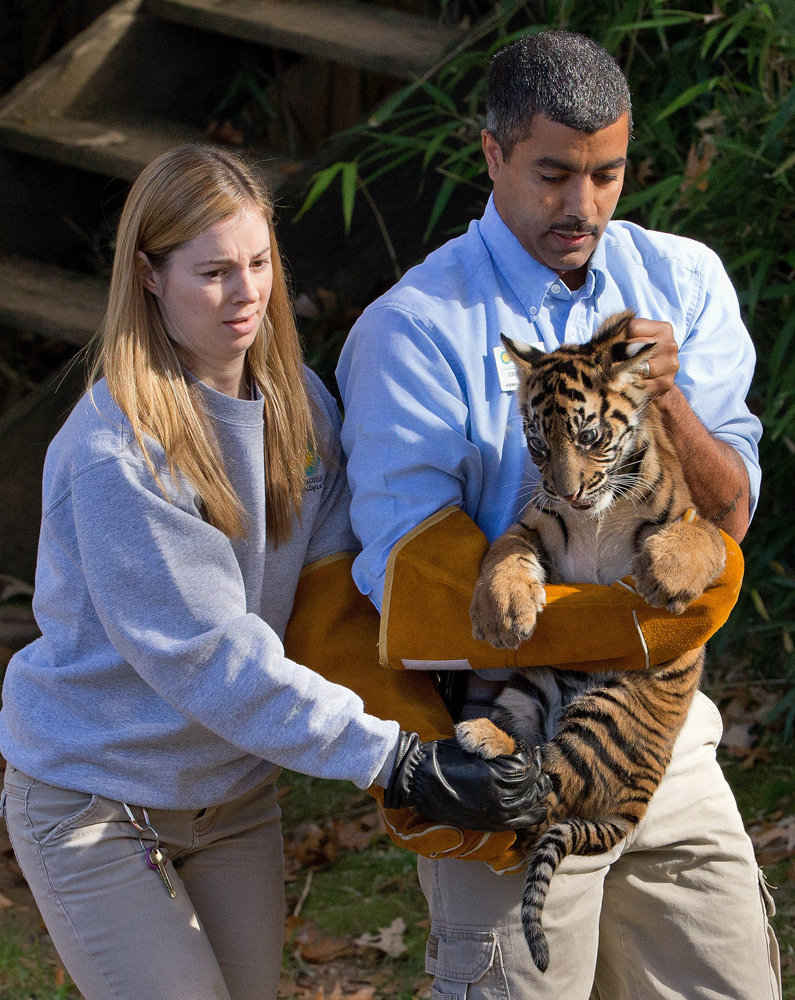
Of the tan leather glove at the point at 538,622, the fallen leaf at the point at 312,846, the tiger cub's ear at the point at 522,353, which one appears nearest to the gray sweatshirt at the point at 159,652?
the tan leather glove at the point at 538,622

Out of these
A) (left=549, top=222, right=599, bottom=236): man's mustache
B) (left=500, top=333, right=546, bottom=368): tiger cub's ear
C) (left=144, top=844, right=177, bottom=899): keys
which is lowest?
(left=144, top=844, right=177, bottom=899): keys

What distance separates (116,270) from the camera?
2.75 m

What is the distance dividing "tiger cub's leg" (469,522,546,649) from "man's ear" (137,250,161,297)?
101 cm

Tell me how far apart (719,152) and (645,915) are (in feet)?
9.65

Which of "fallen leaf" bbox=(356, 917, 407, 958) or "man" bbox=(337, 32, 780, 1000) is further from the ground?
"man" bbox=(337, 32, 780, 1000)

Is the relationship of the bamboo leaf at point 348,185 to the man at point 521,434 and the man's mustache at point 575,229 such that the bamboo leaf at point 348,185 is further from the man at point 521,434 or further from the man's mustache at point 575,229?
the man's mustache at point 575,229

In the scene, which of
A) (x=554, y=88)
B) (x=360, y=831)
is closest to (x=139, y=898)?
(x=554, y=88)

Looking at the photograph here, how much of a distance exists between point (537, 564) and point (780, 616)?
2471 millimetres

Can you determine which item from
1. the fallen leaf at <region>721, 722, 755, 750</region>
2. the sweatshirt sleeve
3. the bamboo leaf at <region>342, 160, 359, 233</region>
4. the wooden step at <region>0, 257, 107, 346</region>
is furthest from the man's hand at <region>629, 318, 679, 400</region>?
the wooden step at <region>0, 257, 107, 346</region>

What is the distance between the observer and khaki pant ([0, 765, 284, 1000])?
265cm

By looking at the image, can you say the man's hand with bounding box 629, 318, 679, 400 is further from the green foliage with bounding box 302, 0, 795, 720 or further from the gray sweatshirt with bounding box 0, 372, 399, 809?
the green foliage with bounding box 302, 0, 795, 720

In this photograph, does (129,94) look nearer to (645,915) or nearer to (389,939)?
(389,939)

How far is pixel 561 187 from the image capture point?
2.83m

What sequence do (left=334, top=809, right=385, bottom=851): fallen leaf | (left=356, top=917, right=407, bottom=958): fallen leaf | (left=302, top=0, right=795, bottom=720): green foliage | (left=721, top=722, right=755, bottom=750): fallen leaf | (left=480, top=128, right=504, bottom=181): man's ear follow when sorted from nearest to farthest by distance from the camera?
(left=480, top=128, right=504, bottom=181): man's ear → (left=356, top=917, right=407, bottom=958): fallen leaf → (left=302, top=0, right=795, bottom=720): green foliage → (left=334, top=809, right=385, bottom=851): fallen leaf → (left=721, top=722, right=755, bottom=750): fallen leaf
